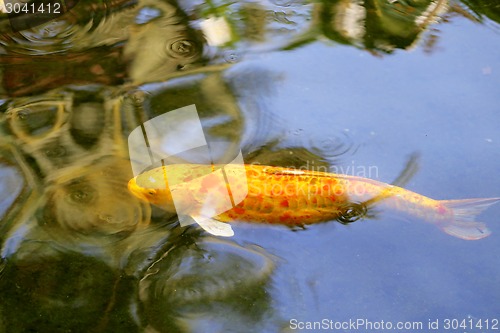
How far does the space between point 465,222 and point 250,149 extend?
120 centimetres

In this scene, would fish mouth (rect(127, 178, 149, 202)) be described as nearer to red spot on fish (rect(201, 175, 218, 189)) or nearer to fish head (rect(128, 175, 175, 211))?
fish head (rect(128, 175, 175, 211))

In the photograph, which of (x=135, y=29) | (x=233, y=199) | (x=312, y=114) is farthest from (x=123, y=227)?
(x=135, y=29)

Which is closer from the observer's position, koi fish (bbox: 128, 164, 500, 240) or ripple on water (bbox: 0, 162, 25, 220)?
koi fish (bbox: 128, 164, 500, 240)

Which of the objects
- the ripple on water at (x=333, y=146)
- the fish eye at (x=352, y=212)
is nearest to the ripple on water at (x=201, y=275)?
the fish eye at (x=352, y=212)

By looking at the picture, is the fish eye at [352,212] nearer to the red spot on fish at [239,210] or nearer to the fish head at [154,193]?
the red spot on fish at [239,210]

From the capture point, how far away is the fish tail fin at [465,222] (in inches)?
114

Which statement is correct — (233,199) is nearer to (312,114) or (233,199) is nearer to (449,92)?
(312,114)

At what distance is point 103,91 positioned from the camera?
369 cm

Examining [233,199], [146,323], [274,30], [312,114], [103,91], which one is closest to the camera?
[146,323]

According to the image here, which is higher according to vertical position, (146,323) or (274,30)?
(274,30)

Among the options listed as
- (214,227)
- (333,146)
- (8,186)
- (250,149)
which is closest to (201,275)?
(214,227)

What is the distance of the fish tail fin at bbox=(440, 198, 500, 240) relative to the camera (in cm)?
288

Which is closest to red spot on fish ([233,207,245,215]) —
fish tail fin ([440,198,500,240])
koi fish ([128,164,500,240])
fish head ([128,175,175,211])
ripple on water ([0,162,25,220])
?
koi fish ([128,164,500,240])

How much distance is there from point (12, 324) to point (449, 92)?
274cm
